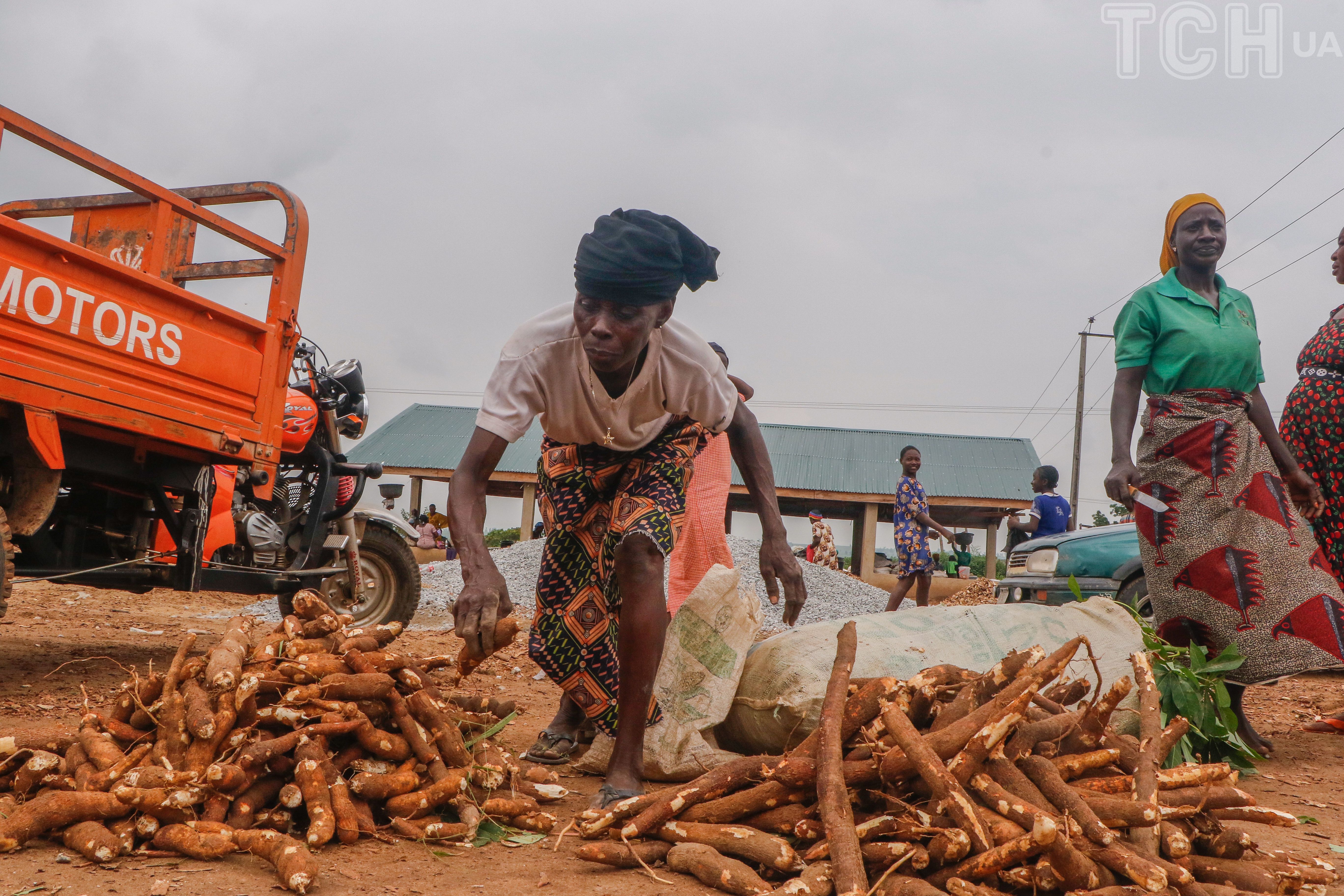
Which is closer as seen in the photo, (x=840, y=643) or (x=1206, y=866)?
(x=1206, y=866)

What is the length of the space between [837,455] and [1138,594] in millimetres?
16541

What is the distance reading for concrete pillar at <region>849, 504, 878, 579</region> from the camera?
60.2ft

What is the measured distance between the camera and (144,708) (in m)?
2.28

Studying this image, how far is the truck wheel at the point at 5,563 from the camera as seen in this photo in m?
3.64

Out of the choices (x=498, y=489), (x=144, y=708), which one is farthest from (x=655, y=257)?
(x=498, y=489)

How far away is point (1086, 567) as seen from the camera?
6312 millimetres

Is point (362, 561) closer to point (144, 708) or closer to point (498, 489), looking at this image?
point (144, 708)

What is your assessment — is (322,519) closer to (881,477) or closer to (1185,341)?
(1185,341)

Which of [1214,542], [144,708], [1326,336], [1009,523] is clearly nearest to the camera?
[144,708]

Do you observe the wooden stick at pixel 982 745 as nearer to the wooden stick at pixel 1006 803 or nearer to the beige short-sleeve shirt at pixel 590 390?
the wooden stick at pixel 1006 803

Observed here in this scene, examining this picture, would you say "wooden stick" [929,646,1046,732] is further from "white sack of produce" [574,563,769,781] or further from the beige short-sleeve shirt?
the beige short-sleeve shirt

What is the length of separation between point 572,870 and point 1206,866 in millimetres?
1293

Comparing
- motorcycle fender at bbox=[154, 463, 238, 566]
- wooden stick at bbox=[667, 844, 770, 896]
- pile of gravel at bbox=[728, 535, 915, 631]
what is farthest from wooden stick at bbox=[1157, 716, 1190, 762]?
pile of gravel at bbox=[728, 535, 915, 631]

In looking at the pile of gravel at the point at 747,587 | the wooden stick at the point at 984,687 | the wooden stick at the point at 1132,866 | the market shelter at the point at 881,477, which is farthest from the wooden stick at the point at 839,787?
the market shelter at the point at 881,477
